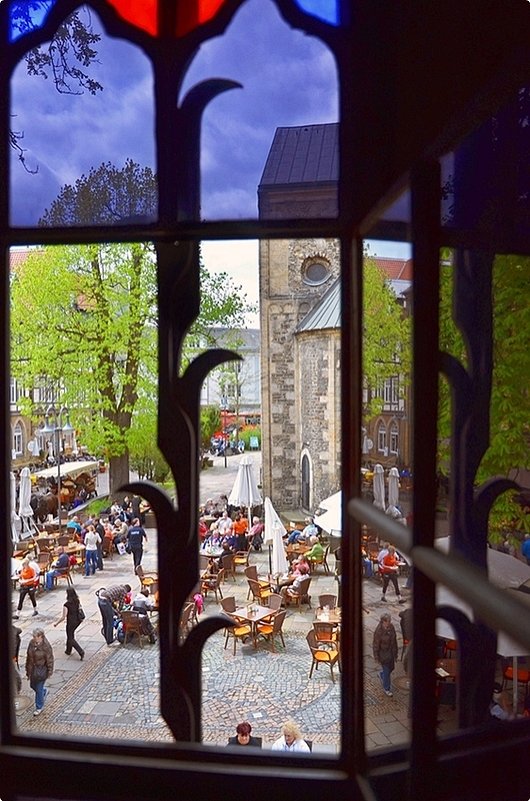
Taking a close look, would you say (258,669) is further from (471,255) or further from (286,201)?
(471,255)

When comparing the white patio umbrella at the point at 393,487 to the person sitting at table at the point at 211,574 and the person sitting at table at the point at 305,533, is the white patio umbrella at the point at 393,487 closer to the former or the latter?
the person sitting at table at the point at 305,533

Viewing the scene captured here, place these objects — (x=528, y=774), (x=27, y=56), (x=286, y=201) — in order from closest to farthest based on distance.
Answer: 1. (x=528, y=774)
2. (x=27, y=56)
3. (x=286, y=201)

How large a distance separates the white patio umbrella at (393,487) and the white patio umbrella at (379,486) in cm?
3

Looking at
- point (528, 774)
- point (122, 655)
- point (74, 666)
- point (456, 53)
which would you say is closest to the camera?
point (528, 774)

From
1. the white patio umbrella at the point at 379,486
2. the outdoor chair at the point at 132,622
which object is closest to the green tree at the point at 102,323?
the white patio umbrella at the point at 379,486

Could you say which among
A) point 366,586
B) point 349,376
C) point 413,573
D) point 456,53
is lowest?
point 366,586

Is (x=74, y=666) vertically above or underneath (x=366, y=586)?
underneath

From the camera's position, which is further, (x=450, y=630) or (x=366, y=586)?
(x=366, y=586)

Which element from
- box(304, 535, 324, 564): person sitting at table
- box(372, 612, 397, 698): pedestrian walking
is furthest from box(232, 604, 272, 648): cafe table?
box(372, 612, 397, 698): pedestrian walking

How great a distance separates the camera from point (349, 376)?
1074 millimetres

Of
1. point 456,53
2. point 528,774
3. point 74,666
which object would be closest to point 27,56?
point 456,53

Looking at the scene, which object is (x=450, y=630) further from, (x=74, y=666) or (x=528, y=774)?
(x=74, y=666)

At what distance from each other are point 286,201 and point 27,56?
2.23 feet

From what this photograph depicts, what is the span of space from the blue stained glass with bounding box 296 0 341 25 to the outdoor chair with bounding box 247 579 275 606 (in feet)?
18.1
